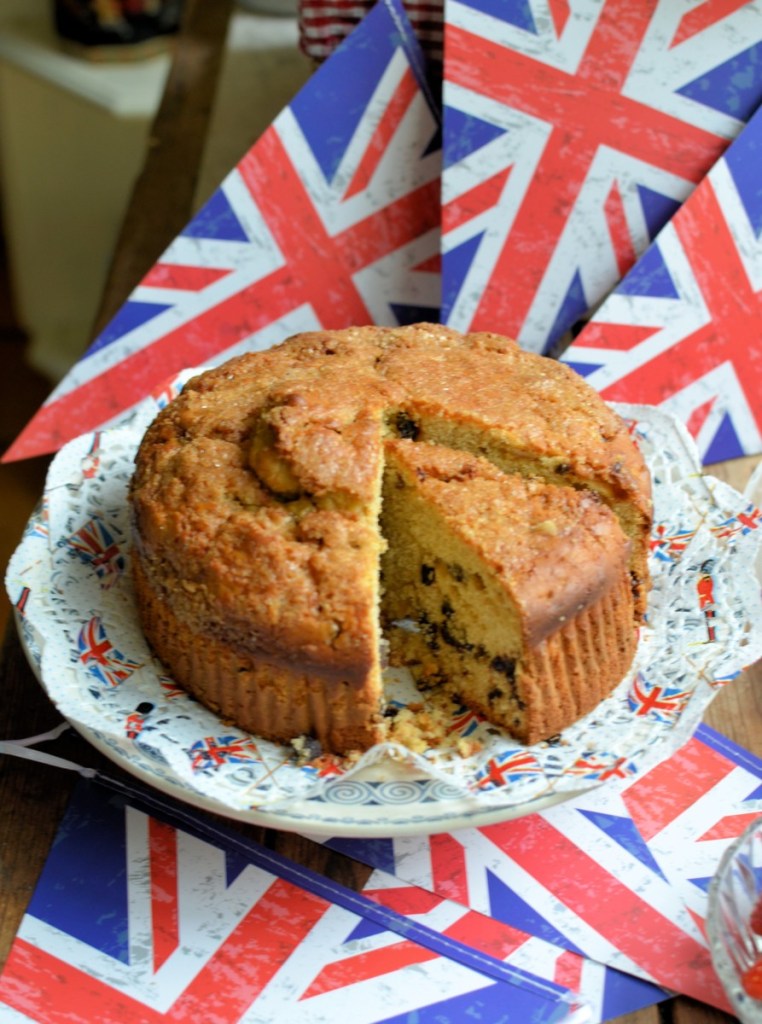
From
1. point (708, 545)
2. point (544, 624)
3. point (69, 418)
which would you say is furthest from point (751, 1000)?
point (69, 418)

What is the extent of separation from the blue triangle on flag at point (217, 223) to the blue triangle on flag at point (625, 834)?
1.43 metres

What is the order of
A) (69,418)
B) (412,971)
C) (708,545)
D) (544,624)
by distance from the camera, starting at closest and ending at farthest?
1. (412,971)
2. (544,624)
3. (708,545)
4. (69,418)

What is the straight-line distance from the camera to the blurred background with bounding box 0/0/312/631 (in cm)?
450

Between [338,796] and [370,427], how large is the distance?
1.76 feet

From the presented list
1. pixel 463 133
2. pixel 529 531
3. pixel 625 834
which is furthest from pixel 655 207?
pixel 625 834

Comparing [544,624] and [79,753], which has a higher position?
[544,624]

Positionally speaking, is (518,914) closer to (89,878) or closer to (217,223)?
(89,878)

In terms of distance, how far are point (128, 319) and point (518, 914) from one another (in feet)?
4.98

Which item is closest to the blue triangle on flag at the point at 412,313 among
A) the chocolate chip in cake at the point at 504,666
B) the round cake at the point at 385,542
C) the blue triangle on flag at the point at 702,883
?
the round cake at the point at 385,542

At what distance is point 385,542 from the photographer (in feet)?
5.59

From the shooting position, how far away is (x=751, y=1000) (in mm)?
1379

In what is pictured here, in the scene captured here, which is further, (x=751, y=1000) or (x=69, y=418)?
(x=69, y=418)

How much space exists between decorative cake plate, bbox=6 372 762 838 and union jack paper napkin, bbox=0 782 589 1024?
0.15m

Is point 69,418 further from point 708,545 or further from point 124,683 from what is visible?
point 708,545
